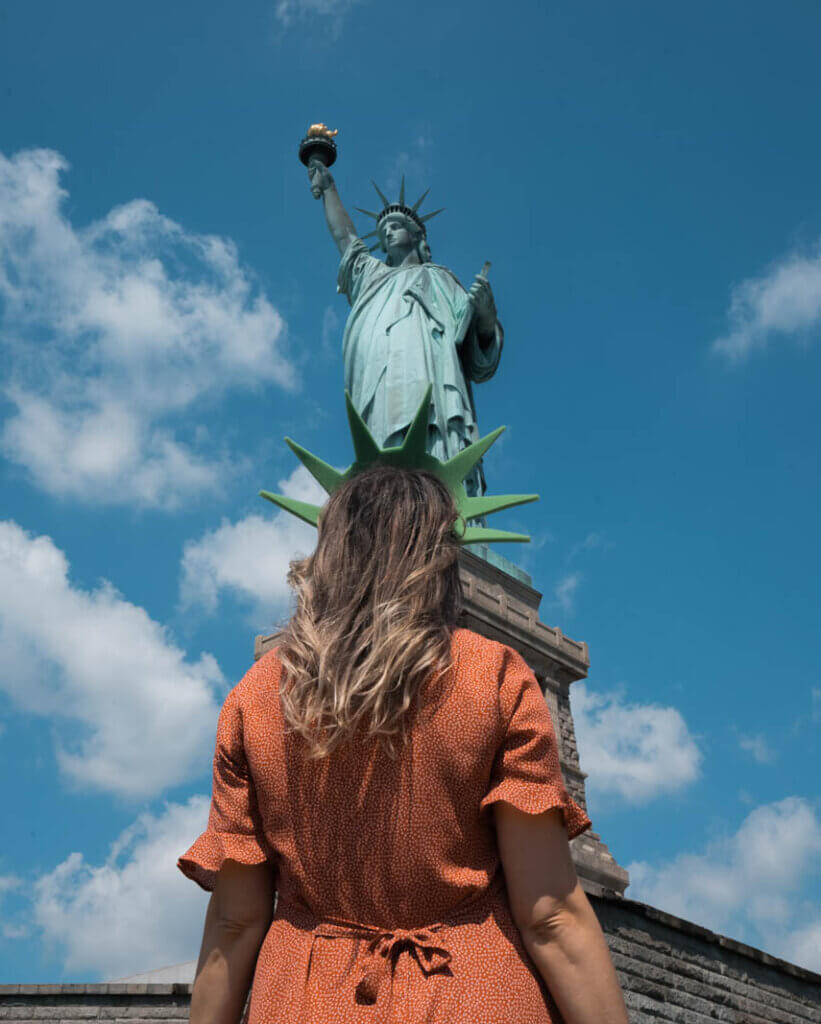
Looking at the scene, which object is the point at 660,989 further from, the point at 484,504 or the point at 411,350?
the point at 411,350

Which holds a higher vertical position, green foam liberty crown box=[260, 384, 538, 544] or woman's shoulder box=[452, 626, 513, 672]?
green foam liberty crown box=[260, 384, 538, 544]

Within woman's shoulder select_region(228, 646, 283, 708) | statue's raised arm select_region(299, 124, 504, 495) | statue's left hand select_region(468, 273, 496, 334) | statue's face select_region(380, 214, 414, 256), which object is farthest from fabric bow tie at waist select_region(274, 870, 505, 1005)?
statue's face select_region(380, 214, 414, 256)

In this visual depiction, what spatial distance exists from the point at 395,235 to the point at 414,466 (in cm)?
1476

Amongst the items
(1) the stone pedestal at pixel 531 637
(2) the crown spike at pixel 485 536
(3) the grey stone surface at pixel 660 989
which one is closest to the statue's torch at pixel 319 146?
(1) the stone pedestal at pixel 531 637

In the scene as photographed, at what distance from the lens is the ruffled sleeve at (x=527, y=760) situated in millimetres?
1813

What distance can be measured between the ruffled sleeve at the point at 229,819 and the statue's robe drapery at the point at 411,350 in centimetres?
1066

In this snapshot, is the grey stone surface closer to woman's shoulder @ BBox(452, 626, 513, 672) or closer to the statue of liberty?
the statue of liberty

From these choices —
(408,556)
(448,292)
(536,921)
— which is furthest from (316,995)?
(448,292)

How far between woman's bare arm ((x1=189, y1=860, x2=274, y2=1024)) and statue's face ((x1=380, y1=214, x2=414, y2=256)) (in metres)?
15.3

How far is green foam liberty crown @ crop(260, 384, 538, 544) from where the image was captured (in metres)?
2.38

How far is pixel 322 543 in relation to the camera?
215cm

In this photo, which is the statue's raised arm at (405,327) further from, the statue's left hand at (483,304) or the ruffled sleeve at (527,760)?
the ruffled sleeve at (527,760)

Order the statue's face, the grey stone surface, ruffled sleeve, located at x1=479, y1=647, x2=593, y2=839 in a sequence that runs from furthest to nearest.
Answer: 1. the statue's face
2. the grey stone surface
3. ruffled sleeve, located at x1=479, y1=647, x2=593, y2=839

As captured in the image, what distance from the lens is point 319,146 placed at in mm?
17297
